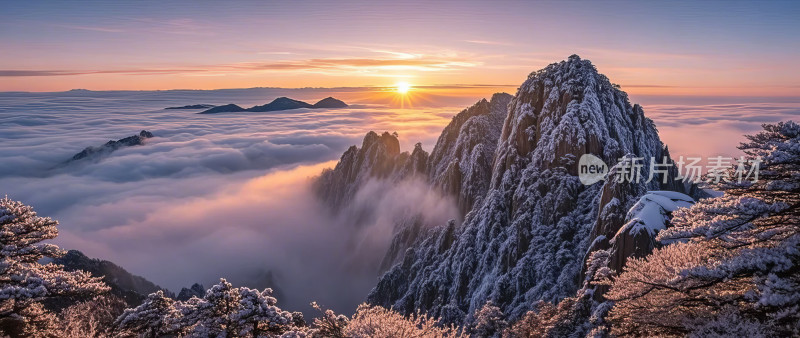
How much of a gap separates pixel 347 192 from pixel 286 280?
47.2 metres

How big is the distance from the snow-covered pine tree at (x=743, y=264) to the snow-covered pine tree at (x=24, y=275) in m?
26.2

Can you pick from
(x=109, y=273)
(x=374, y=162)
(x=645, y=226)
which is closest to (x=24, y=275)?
(x=645, y=226)

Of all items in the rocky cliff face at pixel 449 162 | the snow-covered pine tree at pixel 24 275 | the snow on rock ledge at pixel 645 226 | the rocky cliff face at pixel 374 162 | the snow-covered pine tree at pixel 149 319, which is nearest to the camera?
the snow-covered pine tree at pixel 24 275

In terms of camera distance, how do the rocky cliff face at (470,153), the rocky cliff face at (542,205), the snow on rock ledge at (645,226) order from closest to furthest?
the snow on rock ledge at (645,226) < the rocky cliff face at (542,205) < the rocky cliff face at (470,153)

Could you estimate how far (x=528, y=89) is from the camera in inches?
3472

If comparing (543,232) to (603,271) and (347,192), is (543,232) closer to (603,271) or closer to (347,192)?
(603,271)

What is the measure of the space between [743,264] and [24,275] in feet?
101

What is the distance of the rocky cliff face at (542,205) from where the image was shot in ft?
206

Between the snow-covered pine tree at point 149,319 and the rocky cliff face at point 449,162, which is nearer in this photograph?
the snow-covered pine tree at point 149,319

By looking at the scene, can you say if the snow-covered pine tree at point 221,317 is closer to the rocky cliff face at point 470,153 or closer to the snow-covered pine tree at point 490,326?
the snow-covered pine tree at point 490,326

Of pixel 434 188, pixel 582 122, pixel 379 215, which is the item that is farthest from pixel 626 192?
pixel 379 215

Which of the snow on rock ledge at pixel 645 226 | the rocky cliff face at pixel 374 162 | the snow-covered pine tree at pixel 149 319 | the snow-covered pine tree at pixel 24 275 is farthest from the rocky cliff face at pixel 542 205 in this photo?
the rocky cliff face at pixel 374 162

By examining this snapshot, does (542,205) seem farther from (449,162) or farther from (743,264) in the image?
(743,264)

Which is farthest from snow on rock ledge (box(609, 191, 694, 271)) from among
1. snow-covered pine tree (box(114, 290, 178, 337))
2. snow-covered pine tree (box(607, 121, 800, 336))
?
snow-covered pine tree (box(114, 290, 178, 337))
